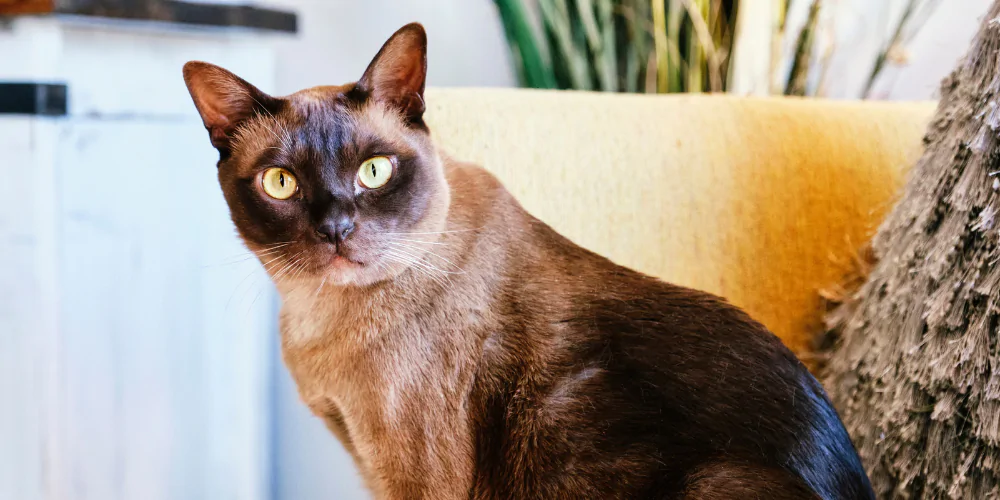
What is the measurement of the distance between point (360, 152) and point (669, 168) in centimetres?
46

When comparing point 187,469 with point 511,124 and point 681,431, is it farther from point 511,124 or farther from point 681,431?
point 681,431

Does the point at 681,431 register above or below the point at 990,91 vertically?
below

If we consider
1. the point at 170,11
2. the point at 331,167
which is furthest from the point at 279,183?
the point at 170,11

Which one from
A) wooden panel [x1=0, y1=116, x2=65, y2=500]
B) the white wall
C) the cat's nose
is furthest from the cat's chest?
the white wall

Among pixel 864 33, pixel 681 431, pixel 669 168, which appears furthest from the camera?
pixel 864 33

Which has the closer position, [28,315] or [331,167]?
[331,167]

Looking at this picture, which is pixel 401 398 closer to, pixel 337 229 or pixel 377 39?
pixel 337 229

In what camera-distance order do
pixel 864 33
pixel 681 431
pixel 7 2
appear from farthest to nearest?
pixel 864 33
pixel 7 2
pixel 681 431

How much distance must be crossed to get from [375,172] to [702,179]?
1.58 ft

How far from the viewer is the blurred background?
41.0 inches

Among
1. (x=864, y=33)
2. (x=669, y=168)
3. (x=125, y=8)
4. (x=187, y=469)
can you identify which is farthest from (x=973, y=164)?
(x=187, y=469)

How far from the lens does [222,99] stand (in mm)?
794

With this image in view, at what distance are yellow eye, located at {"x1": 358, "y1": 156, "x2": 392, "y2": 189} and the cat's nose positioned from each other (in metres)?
0.05

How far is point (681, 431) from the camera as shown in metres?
0.74
